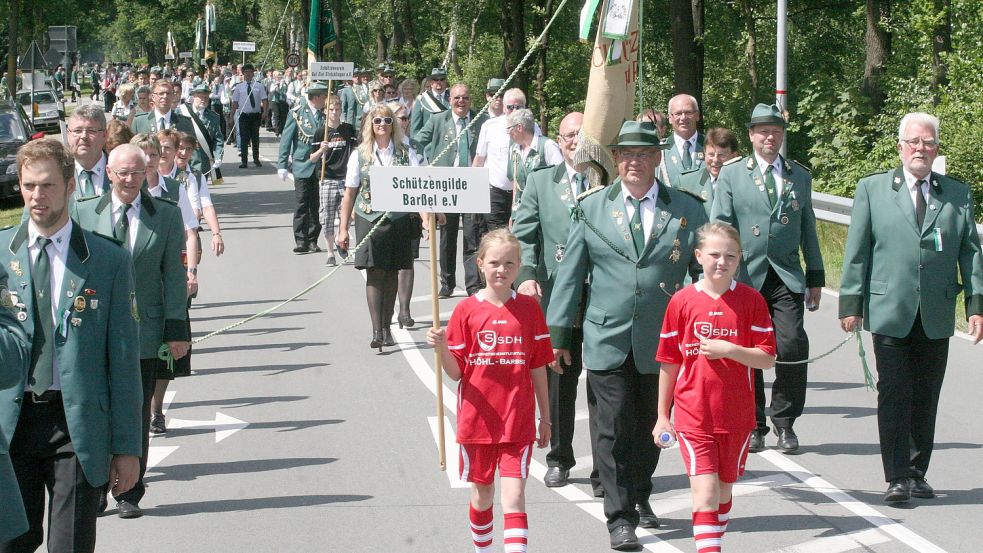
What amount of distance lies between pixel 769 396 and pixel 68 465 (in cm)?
664

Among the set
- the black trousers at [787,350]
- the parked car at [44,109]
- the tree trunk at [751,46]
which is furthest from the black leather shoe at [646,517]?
the parked car at [44,109]

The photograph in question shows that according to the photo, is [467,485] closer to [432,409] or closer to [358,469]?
[358,469]

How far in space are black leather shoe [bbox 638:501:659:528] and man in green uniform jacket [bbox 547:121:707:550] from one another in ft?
0.80

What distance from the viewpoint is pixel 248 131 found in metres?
34.2

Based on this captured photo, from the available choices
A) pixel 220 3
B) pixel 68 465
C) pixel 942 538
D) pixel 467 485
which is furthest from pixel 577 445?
pixel 220 3

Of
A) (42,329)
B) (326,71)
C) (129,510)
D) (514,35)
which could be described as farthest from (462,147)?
(514,35)

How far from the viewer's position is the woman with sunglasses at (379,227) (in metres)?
13.0

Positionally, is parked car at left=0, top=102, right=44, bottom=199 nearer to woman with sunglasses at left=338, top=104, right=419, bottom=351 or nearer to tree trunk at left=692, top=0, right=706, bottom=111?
tree trunk at left=692, top=0, right=706, bottom=111

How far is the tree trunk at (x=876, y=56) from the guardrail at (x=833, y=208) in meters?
9.35

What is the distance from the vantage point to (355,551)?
736 centimetres

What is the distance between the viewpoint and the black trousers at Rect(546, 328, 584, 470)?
27.9 feet

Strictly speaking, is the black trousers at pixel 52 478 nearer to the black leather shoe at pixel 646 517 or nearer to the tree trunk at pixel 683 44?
the black leather shoe at pixel 646 517

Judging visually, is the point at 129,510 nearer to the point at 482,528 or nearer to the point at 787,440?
the point at 482,528

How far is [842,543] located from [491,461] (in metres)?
1.97
